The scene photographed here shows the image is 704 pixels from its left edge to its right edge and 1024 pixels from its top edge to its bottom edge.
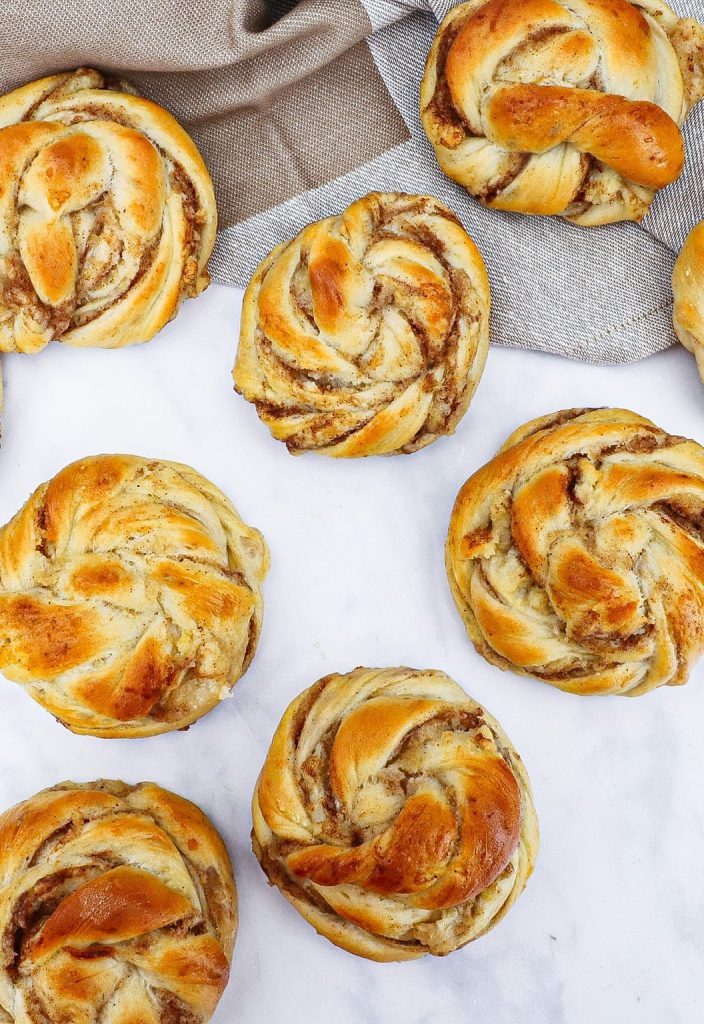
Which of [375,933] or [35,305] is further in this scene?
[35,305]

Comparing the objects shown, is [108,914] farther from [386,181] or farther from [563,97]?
[563,97]

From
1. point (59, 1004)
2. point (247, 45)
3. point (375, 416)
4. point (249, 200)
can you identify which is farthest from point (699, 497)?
point (59, 1004)

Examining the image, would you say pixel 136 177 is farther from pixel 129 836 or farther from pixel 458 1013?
pixel 458 1013

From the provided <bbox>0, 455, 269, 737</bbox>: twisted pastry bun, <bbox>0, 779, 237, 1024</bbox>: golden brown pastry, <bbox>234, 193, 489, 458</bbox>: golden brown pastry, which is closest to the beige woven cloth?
<bbox>234, 193, 489, 458</bbox>: golden brown pastry

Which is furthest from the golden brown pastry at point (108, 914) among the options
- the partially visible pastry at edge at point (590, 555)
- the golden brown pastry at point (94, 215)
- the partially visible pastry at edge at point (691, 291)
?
the partially visible pastry at edge at point (691, 291)

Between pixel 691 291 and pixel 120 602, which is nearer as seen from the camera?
pixel 120 602

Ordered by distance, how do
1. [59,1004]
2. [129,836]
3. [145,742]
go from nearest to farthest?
[59,1004] < [129,836] < [145,742]

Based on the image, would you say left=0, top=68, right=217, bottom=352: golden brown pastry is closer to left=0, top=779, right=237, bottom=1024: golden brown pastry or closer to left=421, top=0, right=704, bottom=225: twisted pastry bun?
left=421, top=0, right=704, bottom=225: twisted pastry bun

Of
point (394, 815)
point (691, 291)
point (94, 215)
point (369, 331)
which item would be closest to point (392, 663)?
point (394, 815)
